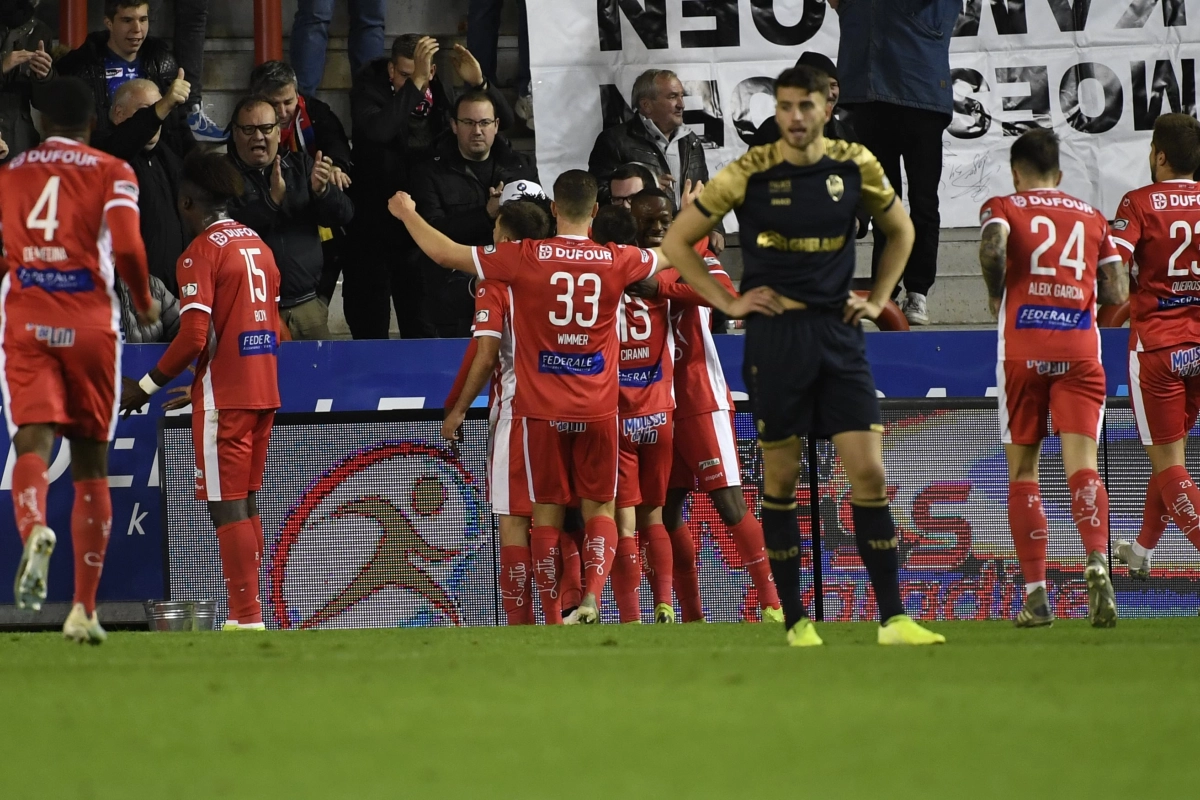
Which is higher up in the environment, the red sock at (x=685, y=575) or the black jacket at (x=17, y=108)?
the black jacket at (x=17, y=108)

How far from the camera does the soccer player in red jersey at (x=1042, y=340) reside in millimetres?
7875

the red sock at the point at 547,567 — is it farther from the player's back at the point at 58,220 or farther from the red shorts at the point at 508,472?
the player's back at the point at 58,220

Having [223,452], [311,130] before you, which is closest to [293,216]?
[311,130]

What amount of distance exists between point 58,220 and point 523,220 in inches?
139

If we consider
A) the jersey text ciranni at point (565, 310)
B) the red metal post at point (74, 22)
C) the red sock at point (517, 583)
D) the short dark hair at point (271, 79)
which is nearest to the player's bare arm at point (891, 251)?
the jersey text ciranni at point (565, 310)

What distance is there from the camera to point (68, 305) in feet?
22.8

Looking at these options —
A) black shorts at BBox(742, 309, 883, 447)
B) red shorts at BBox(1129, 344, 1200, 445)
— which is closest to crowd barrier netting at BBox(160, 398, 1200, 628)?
red shorts at BBox(1129, 344, 1200, 445)

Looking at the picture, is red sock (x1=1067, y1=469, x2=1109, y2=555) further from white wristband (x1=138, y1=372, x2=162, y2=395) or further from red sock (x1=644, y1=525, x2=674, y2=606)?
white wristband (x1=138, y1=372, x2=162, y2=395)

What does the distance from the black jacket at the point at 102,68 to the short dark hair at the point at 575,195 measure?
3.82 m

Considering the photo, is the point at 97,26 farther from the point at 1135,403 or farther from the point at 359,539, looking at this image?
the point at 1135,403

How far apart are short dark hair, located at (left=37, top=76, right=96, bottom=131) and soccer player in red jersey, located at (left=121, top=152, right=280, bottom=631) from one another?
104 inches

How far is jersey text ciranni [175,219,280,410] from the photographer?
32.0 feet

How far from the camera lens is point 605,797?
3590mm

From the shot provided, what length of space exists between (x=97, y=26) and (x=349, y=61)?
2225mm
